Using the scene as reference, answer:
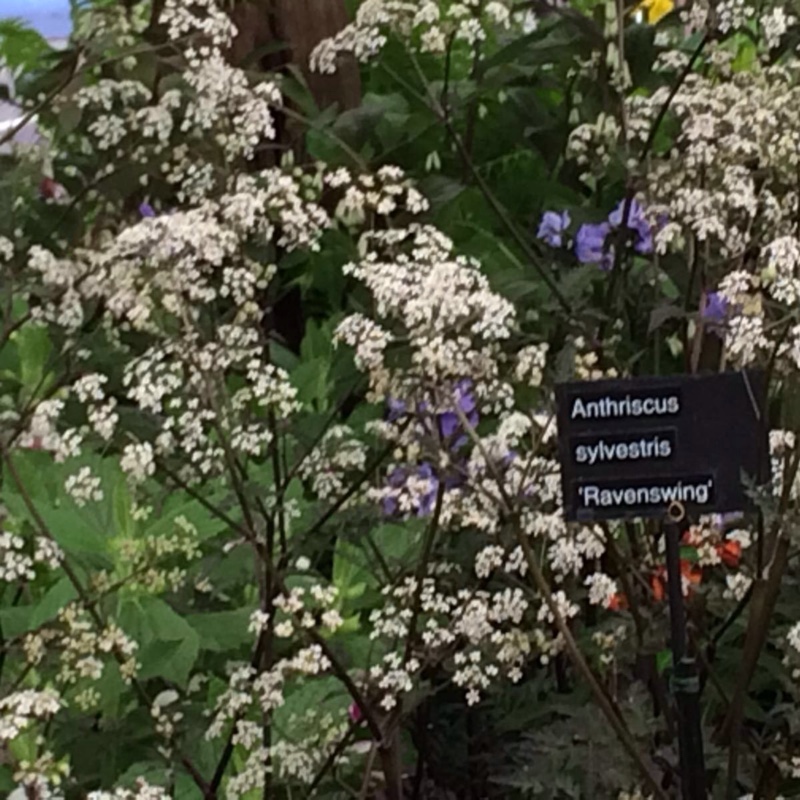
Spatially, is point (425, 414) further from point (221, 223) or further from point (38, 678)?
point (38, 678)

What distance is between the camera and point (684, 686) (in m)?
0.77

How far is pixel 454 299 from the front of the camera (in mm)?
753

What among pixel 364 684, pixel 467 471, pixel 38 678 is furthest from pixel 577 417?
pixel 38 678

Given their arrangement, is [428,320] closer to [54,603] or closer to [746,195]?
[746,195]

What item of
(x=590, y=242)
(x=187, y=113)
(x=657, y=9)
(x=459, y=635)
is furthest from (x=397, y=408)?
(x=657, y=9)

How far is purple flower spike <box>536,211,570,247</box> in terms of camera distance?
1313 millimetres

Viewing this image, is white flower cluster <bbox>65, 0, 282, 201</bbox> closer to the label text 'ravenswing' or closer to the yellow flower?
the label text 'ravenswing'

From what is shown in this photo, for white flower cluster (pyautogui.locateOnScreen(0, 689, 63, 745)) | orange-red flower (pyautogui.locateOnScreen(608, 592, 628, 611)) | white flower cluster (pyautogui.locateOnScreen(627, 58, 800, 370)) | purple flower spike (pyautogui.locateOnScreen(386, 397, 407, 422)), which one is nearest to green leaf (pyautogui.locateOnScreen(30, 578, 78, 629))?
white flower cluster (pyautogui.locateOnScreen(0, 689, 63, 745))

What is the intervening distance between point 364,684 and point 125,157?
473 mm

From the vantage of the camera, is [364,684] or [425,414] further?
[364,684]

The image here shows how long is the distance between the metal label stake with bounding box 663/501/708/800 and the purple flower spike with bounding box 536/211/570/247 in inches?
23.0

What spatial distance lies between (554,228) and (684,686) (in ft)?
2.15

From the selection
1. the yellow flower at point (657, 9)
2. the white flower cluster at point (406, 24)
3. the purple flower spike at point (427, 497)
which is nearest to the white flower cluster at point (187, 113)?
the white flower cluster at point (406, 24)

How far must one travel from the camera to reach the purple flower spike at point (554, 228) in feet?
4.31
